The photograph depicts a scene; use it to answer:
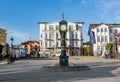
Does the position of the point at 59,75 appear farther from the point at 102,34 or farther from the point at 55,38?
the point at 55,38

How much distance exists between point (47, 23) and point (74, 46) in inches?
477

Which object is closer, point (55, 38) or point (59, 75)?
point (59, 75)

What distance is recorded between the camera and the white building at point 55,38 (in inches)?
4240

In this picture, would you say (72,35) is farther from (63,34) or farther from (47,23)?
(63,34)

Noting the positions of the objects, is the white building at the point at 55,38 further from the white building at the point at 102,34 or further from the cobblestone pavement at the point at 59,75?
the cobblestone pavement at the point at 59,75

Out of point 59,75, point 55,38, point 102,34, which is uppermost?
point 102,34

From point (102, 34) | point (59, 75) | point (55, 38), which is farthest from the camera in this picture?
point (55, 38)

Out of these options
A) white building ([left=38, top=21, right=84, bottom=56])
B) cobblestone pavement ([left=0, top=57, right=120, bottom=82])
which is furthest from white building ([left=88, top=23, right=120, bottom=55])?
cobblestone pavement ([left=0, top=57, right=120, bottom=82])

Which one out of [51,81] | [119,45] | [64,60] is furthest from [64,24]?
[119,45]

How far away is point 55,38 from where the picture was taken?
355ft

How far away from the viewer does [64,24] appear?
1210 inches

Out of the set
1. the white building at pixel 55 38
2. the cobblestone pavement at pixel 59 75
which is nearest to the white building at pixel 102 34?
the white building at pixel 55 38

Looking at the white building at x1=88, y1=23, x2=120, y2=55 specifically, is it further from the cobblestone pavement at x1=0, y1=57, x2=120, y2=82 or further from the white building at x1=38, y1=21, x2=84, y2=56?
the cobblestone pavement at x1=0, y1=57, x2=120, y2=82

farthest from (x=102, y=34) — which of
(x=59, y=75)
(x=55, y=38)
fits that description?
(x=59, y=75)
